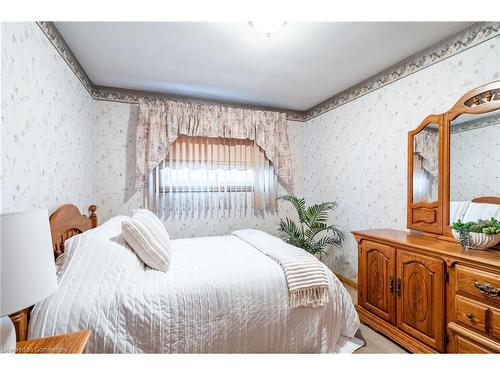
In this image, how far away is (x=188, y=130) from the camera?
3.05 meters

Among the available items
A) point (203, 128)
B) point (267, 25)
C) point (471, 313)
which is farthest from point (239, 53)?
point (471, 313)

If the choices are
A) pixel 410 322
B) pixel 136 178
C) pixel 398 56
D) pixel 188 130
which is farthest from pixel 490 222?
pixel 136 178

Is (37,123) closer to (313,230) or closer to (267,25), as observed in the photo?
(267,25)

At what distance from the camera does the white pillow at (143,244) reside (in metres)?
1.51

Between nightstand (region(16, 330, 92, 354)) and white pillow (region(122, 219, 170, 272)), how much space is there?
570 millimetres

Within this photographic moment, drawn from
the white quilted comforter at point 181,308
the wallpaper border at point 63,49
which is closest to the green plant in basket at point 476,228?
the white quilted comforter at point 181,308

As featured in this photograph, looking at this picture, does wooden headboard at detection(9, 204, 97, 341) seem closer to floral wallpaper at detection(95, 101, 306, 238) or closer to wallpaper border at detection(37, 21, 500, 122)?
floral wallpaper at detection(95, 101, 306, 238)

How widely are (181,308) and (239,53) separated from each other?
2047 mm

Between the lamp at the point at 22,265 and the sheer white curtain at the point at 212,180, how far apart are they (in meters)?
2.33

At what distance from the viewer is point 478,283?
1332 millimetres

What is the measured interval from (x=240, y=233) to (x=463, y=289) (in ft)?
6.07

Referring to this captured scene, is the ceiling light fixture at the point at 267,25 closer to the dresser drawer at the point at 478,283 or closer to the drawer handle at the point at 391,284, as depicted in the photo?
the dresser drawer at the point at 478,283

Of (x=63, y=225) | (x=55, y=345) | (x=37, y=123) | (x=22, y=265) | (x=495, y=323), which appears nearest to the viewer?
(x=22, y=265)

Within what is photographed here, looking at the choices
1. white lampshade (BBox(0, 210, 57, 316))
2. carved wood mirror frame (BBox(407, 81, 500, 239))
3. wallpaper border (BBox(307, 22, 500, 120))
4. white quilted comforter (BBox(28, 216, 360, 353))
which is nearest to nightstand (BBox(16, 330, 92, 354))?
white quilted comforter (BBox(28, 216, 360, 353))
